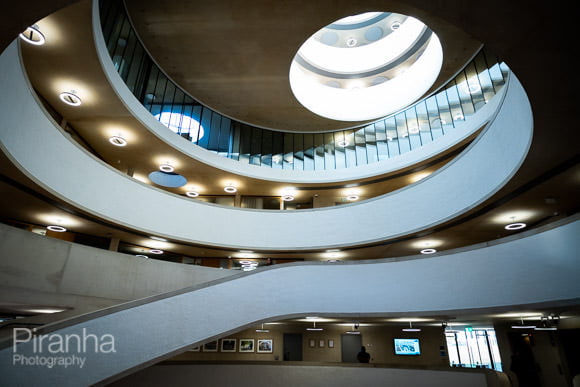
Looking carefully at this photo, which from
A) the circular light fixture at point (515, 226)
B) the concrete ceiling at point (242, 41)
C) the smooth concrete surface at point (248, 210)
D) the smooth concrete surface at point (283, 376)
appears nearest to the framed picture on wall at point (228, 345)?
the smooth concrete surface at point (283, 376)

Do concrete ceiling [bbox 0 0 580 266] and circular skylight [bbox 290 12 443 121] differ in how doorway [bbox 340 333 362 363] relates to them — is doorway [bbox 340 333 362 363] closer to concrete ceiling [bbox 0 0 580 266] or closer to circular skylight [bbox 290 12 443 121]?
concrete ceiling [bbox 0 0 580 266]

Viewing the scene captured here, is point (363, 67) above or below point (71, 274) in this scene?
above

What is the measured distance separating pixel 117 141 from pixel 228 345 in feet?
41.3

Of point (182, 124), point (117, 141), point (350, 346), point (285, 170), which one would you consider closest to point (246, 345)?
point (350, 346)

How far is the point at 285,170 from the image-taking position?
19969mm

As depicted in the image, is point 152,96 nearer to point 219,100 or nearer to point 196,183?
point 219,100

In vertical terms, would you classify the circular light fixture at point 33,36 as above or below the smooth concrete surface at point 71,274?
above

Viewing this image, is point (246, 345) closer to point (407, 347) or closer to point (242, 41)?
point (407, 347)

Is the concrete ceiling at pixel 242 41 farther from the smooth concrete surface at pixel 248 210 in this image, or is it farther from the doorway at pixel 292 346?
the doorway at pixel 292 346

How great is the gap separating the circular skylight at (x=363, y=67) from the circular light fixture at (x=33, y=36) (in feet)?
40.5

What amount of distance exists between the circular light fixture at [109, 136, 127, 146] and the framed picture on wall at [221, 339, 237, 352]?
1209 centimetres

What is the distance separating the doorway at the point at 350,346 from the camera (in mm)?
18500

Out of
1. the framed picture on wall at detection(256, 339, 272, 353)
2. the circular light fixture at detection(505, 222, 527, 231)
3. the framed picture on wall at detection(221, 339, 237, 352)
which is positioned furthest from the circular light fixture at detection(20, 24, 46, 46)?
the framed picture on wall at detection(256, 339, 272, 353)

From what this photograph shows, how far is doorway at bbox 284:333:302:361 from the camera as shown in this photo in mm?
18672
